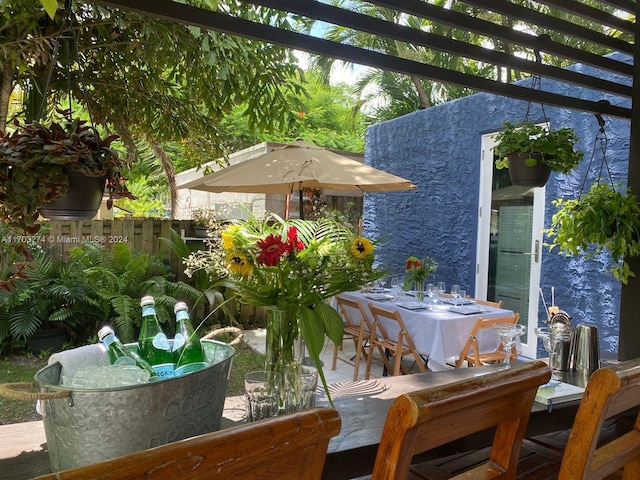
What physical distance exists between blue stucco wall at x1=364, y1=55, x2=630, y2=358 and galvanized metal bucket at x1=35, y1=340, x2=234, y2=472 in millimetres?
2484

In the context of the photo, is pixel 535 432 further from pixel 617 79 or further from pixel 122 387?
pixel 617 79

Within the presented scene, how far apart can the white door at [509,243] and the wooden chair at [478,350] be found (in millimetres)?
1117

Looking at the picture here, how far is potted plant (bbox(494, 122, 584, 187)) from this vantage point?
236cm

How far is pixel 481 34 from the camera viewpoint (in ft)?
6.19

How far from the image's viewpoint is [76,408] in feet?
2.77

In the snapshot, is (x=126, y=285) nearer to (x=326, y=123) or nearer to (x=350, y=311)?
(x=350, y=311)

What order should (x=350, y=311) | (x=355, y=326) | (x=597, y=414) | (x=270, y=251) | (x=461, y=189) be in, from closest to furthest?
(x=597, y=414), (x=270, y=251), (x=355, y=326), (x=350, y=311), (x=461, y=189)

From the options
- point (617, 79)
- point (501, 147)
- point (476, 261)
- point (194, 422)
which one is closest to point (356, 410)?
point (194, 422)

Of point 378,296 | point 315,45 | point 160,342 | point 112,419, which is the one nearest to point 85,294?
point 378,296

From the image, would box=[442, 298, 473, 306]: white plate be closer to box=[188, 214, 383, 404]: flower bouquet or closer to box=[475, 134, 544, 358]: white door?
box=[475, 134, 544, 358]: white door

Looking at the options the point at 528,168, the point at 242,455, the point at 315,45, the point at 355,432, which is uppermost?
the point at 315,45

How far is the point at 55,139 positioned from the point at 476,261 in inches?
196

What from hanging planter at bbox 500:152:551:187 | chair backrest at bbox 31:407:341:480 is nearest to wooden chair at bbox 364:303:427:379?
hanging planter at bbox 500:152:551:187

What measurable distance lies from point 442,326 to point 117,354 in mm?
2878
